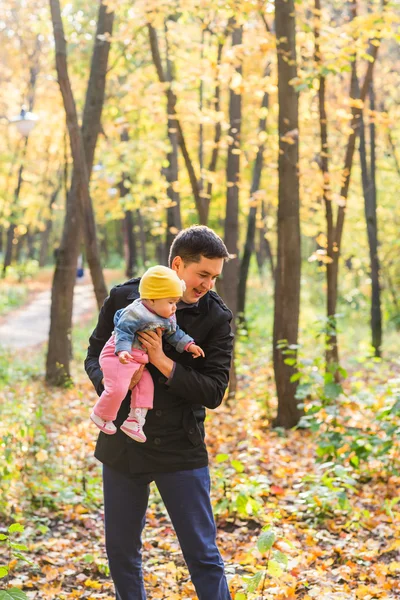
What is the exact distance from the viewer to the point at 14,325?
22625 mm

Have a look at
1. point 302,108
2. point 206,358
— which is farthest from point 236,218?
point 206,358

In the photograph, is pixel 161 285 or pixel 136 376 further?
pixel 136 376

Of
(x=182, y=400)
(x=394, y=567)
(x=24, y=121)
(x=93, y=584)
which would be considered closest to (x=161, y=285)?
(x=182, y=400)

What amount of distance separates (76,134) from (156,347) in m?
6.31

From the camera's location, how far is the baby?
298 centimetres

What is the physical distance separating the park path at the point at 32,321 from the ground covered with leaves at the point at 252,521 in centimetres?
1138

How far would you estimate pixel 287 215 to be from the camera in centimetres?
867

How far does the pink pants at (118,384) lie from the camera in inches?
119

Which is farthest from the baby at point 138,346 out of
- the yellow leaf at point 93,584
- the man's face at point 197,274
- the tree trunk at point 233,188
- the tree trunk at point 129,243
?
the tree trunk at point 129,243

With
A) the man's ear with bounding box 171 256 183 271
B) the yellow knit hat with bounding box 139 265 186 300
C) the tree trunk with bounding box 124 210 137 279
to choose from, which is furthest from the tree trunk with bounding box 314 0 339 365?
the tree trunk with bounding box 124 210 137 279

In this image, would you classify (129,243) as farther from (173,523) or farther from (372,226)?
(173,523)

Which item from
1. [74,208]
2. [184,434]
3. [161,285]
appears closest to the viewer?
[161,285]

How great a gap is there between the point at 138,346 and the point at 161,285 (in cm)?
29

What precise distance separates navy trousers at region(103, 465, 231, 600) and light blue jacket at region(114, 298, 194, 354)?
0.61 m
